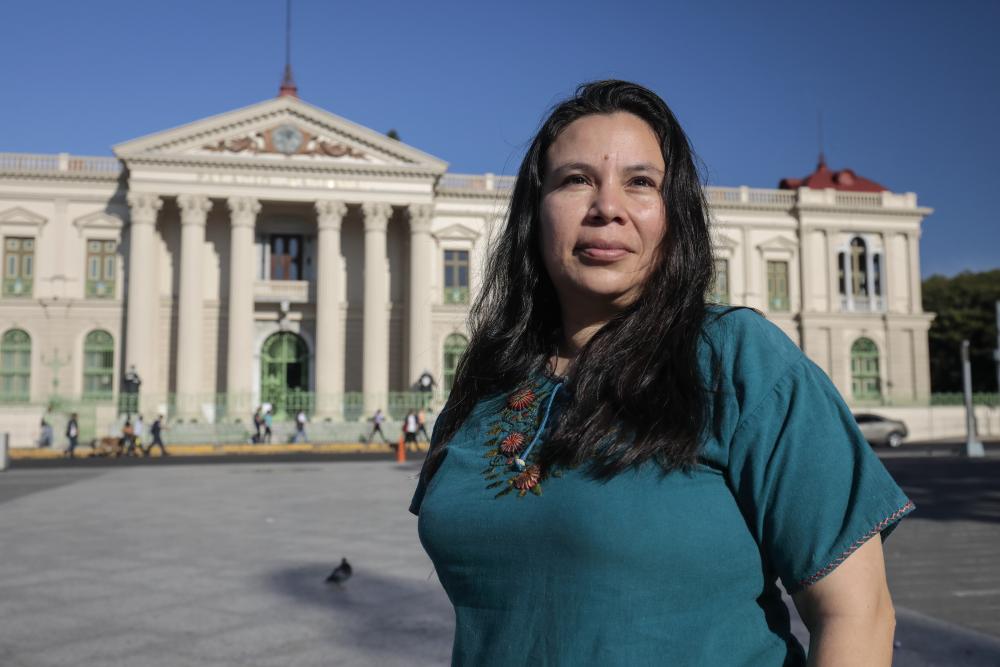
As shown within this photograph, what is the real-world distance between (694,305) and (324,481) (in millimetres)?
15257

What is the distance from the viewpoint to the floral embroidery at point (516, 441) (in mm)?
1475

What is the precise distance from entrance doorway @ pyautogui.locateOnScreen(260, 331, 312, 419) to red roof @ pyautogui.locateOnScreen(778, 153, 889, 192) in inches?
1110

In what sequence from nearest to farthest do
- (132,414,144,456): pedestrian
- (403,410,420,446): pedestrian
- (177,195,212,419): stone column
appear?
(132,414,144,456): pedestrian < (403,410,420,446): pedestrian < (177,195,212,419): stone column

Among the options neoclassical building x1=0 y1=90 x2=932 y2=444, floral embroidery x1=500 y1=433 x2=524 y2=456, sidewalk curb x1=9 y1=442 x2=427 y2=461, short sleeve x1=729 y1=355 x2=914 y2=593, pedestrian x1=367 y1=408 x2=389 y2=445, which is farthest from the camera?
neoclassical building x1=0 y1=90 x2=932 y2=444

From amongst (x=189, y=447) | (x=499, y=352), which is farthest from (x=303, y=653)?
(x=189, y=447)

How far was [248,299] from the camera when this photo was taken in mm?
32094

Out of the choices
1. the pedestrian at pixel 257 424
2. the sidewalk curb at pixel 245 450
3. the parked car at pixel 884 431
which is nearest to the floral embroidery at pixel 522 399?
the sidewalk curb at pixel 245 450

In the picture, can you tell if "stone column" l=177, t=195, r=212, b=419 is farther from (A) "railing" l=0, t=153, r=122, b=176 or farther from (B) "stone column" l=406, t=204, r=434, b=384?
(B) "stone column" l=406, t=204, r=434, b=384

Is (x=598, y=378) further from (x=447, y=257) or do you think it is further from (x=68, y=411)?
(x=447, y=257)

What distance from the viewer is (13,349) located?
1281 inches

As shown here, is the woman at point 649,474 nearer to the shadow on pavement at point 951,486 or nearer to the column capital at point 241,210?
the shadow on pavement at point 951,486

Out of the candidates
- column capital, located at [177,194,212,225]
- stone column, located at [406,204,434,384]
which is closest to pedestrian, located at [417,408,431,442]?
stone column, located at [406,204,434,384]

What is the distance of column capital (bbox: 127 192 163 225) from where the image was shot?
3122 centimetres

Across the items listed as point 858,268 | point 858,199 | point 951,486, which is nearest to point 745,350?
point 951,486
